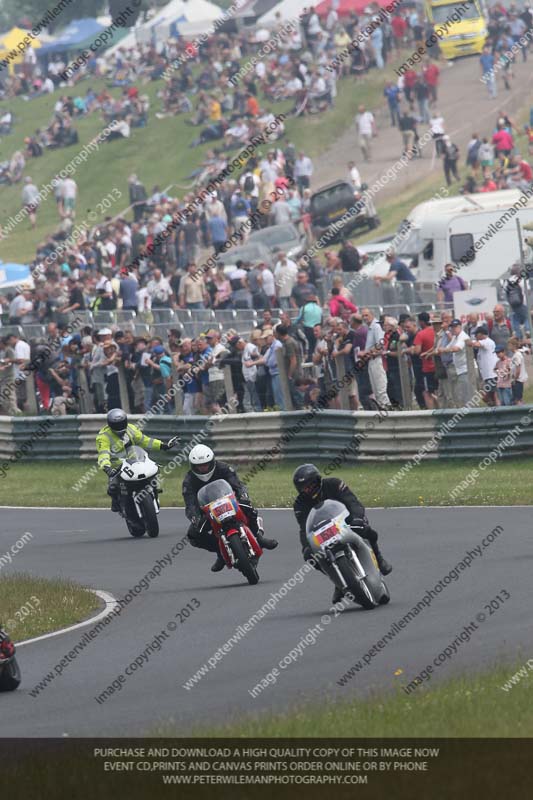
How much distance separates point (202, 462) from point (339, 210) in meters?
25.8

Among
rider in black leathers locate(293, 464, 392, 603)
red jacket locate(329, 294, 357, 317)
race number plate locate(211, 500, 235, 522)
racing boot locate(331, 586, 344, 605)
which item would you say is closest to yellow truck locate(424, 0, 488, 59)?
red jacket locate(329, 294, 357, 317)

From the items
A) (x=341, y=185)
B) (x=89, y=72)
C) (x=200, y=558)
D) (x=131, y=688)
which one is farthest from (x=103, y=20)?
(x=131, y=688)

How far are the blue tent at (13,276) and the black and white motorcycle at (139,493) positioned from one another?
20939 mm

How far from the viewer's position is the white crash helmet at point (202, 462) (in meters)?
14.9

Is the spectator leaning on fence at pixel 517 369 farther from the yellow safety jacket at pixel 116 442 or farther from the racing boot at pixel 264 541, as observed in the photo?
the racing boot at pixel 264 541

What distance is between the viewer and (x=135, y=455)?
1923cm

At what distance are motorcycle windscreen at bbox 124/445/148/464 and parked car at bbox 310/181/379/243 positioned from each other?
67.2 ft

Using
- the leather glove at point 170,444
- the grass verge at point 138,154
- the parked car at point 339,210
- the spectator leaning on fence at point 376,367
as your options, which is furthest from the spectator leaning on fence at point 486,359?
the grass verge at point 138,154

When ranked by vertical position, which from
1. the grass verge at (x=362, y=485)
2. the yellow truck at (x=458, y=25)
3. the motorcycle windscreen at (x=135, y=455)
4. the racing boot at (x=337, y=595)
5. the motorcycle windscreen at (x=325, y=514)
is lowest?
the grass verge at (x=362, y=485)

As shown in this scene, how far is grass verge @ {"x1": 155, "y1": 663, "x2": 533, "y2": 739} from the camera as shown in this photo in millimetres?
8117

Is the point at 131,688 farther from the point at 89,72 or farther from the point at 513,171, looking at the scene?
the point at 89,72

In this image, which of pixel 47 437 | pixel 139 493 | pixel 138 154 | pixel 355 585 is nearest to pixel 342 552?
pixel 355 585

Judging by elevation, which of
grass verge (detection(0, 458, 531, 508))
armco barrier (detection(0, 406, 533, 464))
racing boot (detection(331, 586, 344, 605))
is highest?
racing boot (detection(331, 586, 344, 605))

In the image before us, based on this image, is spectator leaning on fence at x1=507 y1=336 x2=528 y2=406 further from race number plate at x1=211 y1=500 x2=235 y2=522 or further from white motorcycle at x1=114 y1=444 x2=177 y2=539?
race number plate at x1=211 y1=500 x2=235 y2=522
